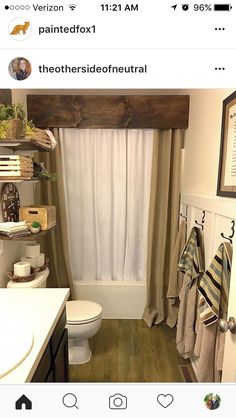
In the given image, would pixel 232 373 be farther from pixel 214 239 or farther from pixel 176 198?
pixel 176 198

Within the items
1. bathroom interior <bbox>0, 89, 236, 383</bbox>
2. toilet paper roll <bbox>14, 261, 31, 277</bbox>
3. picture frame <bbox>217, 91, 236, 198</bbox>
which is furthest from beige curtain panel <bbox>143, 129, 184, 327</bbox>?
toilet paper roll <bbox>14, 261, 31, 277</bbox>

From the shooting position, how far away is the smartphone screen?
42 cm

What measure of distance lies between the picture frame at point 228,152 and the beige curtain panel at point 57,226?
1439mm

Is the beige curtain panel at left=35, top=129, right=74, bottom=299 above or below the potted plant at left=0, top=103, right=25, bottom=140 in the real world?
below

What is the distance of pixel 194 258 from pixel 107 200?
3.71 feet
